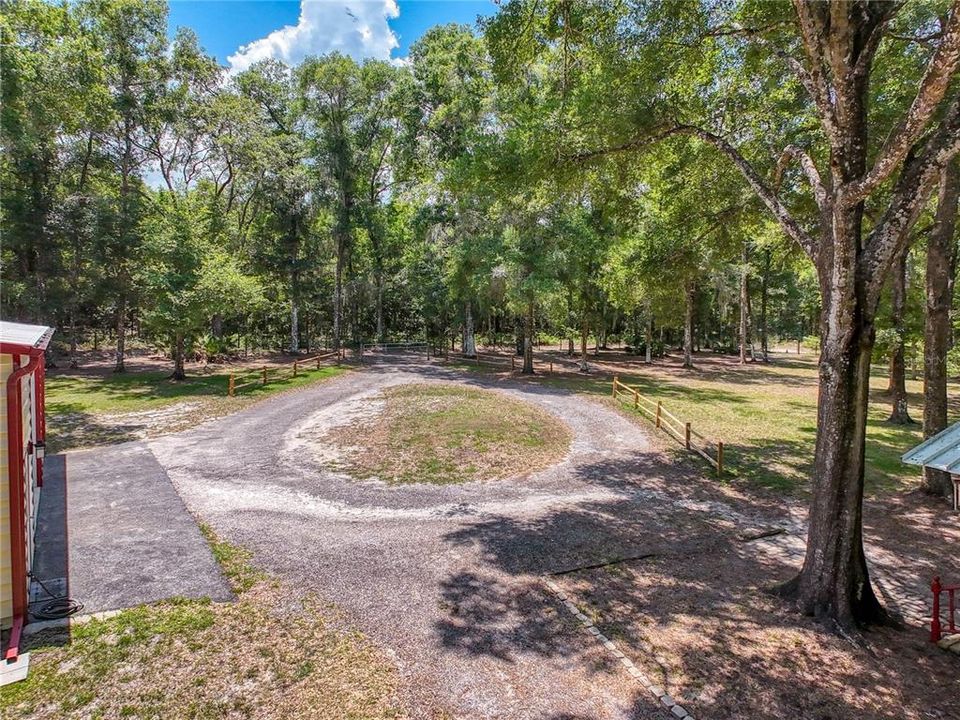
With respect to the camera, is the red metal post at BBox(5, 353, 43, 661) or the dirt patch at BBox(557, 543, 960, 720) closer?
the dirt patch at BBox(557, 543, 960, 720)

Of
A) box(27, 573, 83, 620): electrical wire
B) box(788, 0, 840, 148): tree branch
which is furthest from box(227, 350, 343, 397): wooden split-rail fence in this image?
box(788, 0, 840, 148): tree branch

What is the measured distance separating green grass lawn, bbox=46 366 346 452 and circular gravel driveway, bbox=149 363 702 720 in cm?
209

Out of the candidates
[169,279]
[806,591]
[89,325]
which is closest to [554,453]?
[806,591]

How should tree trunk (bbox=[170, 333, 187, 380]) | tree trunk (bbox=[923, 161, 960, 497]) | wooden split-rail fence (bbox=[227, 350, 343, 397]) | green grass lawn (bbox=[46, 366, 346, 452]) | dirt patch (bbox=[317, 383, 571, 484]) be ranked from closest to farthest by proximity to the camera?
tree trunk (bbox=[923, 161, 960, 497]), dirt patch (bbox=[317, 383, 571, 484]), green grass lawn (bbox=[46, 366, 346, 452]), wooden split-rail fence (bbox=[227, 350, 343, 397]), tree trunk (bbox=[170, 333, 187, 380])

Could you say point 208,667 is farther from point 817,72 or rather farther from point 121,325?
point 121,325

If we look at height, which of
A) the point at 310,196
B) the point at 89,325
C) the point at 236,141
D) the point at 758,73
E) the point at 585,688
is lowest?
the point at 585,688

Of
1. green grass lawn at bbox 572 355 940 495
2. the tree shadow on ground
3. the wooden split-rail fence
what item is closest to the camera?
the tree shadow on ground

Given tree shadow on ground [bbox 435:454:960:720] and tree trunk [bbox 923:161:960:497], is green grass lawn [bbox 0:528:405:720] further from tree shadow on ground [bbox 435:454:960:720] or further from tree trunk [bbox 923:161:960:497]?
tree trunk [bbox 923:161:960:497]

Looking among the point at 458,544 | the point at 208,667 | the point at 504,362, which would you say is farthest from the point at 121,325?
the point at 208,667

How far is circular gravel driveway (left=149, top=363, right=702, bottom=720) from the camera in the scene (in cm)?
556

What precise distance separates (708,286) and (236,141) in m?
33.6

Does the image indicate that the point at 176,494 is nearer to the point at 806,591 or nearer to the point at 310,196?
the point at 806,591

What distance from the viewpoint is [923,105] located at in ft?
17.9

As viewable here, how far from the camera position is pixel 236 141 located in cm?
3253
